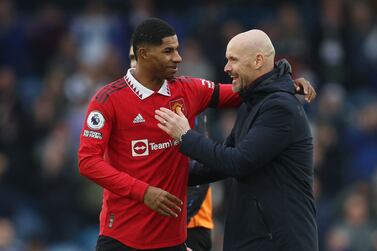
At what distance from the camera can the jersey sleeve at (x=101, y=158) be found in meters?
6.19

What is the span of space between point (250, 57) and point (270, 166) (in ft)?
2.16

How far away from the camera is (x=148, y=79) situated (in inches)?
254

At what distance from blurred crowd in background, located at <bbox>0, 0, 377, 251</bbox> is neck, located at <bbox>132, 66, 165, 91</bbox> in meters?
5.24

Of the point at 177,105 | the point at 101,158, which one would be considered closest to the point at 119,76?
the point at 177,105

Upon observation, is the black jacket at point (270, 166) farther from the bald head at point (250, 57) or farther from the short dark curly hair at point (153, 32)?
the short dark curly hair at point (153, 32)

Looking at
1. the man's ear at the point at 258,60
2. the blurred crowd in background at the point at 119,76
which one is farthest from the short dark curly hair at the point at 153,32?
the blurred crowd in background at the point at 119,76

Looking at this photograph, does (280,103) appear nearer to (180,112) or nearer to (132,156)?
(180,112)

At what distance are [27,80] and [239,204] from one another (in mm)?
8334

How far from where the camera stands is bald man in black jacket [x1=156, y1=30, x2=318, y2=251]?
6121 mm

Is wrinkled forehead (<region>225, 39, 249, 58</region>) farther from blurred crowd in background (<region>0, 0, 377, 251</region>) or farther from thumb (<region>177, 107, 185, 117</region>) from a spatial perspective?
blurred crowd in background (<region>0, 0, 377, 251</region>)

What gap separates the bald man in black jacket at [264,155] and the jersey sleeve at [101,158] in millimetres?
319

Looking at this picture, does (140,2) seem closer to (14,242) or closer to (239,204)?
(14,242)

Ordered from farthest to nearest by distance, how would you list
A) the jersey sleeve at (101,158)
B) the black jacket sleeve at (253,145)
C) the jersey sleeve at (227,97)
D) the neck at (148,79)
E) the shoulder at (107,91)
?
the jersey sleeve at (227,97), the neck at (148,79), the shoulder at (107,91), the jersey sleeve at (101,158), the black jacket sleeve at (253,145)

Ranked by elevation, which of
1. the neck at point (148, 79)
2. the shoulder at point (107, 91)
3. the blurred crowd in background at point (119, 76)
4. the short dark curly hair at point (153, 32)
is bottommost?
the blurred crowd in background at point (119, 76)
